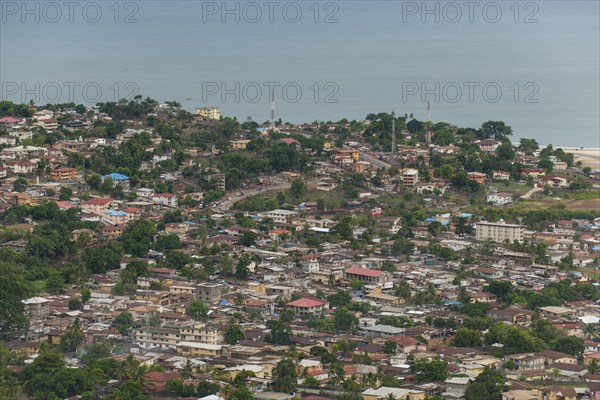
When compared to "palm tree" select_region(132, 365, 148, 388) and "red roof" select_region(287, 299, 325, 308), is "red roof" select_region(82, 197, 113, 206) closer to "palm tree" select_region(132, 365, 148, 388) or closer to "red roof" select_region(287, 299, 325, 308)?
"red roof" select_region(287, 299, 325, 308)

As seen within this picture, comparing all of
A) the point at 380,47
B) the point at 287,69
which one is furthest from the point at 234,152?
the point at 380,47

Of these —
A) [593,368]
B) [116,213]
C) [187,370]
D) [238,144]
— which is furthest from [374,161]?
[187,370]

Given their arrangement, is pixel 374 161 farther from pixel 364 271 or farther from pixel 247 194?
pixel 364 271

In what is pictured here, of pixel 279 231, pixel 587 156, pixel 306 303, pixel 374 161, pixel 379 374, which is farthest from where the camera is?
pixel 587 156

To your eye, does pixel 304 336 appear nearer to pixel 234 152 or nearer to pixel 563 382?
pixel 563 382

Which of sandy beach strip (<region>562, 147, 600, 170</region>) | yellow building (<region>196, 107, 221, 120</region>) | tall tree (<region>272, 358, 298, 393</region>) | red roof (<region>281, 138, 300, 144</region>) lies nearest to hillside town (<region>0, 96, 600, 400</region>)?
tall tree (<region>272, 358, 298, 393</region>)
